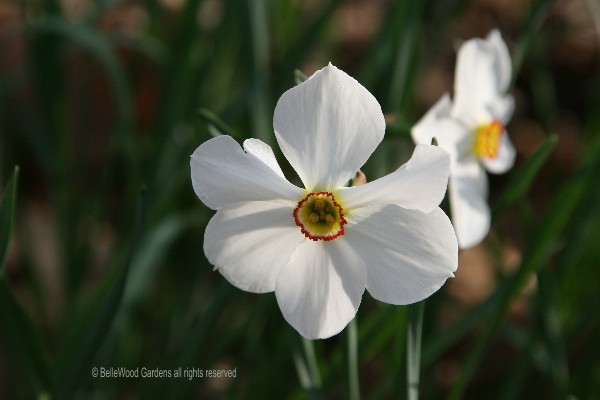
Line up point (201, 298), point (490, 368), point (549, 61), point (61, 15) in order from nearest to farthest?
1. point (61, 15)
2. point (201, 298)
3. point (490, 368)
4. point (549, 61)

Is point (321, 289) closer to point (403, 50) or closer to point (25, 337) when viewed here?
point (25, 337)

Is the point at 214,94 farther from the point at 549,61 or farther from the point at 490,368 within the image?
the point at 549,61

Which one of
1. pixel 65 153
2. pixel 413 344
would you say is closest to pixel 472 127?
pixel 413 344

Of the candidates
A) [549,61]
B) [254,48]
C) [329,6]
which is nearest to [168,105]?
[254,48]

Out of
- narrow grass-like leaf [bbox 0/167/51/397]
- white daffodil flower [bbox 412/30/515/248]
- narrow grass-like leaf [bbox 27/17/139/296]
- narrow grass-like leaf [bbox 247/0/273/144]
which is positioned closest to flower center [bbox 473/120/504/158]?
white daffodil flower [bbox 412/30/515/248]

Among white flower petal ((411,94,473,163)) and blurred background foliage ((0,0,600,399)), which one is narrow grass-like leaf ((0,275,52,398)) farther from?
white flower petal ((411,94,473,163))

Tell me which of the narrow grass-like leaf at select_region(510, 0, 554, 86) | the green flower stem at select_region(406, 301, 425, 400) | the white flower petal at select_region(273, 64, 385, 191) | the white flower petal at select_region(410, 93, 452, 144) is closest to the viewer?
the white flower petal at select_region(273, 64, 385, 191)
